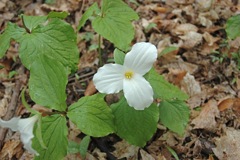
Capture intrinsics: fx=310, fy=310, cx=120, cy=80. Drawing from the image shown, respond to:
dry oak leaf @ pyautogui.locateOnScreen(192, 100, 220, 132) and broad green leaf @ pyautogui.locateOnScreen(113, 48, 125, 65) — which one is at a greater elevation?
broad green leaf @ pyautogui.locateOnScreen(113, 48, 125, 65)

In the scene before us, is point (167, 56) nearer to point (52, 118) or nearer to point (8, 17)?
point (52, 118)

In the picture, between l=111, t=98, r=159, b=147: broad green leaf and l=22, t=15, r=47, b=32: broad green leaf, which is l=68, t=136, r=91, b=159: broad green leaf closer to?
l=111, t=98, r=159, b=147: broad green leaf

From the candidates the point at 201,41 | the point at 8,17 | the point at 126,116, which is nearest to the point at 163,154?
the point at 126,116

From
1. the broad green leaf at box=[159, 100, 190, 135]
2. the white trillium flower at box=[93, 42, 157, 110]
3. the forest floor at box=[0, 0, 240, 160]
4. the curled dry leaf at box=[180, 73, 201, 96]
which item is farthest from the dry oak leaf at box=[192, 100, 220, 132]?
the white trillium flower at box=[93, 42, 157, 110]

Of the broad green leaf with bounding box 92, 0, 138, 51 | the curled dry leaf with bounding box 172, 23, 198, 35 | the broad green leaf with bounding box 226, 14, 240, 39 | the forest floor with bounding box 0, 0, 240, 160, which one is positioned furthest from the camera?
the curled dry leaf with bounding box 172, 23, 198, 35

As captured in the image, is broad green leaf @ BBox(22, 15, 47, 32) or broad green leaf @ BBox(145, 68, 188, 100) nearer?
broad green leaf @ BBox(145, 68, 188, 100)

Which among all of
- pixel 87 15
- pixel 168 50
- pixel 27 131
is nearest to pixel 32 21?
pixel 87 15

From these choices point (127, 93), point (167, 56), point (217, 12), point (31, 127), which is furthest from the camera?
point (217, 12)
